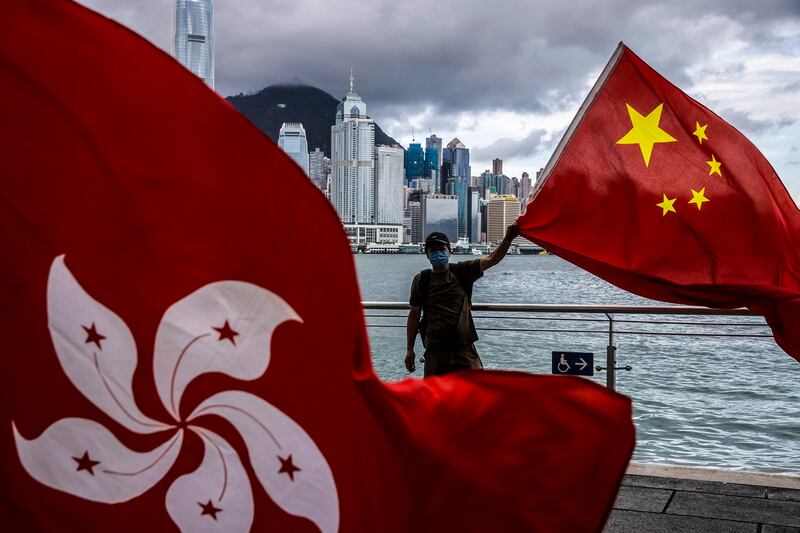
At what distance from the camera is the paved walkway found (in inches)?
179

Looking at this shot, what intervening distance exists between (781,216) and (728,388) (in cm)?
331

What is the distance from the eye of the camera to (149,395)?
2.35 metres

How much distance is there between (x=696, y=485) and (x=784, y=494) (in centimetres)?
49

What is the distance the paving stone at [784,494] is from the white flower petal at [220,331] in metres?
3.87

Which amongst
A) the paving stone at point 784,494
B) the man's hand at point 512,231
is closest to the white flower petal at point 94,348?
the man's hand at point 512,231

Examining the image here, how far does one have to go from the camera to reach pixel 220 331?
2326mm

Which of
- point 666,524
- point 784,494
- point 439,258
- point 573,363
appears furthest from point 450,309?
point 784,494

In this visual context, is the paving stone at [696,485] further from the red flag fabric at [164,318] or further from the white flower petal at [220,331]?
the white flower petal at [220,331]

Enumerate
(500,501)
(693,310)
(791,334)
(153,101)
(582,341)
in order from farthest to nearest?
(582,341) < (693,310) < (791,334) < (500,501) < (153,101)

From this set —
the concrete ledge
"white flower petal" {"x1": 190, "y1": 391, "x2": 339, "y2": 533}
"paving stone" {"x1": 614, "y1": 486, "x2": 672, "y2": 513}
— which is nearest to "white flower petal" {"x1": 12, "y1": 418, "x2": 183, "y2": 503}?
"white flower petal" {"x1": 190, "y1": 391, "x2": 339, "y2": 533}

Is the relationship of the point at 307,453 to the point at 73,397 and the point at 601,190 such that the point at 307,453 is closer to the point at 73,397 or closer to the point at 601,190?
the point at 73,397

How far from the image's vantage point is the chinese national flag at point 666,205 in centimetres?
462

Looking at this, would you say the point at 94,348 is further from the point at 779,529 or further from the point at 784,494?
the point at 784,494

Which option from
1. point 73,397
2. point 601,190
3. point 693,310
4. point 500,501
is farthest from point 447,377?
point 693,310
